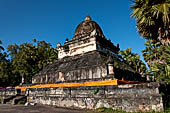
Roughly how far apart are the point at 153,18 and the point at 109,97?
5484 millimetres

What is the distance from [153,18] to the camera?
870 cm

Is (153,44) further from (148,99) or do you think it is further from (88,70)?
(148,99)

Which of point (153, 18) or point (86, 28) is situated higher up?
point (86, 28)

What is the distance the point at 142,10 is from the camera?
887cm

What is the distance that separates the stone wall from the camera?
6445 millimetres

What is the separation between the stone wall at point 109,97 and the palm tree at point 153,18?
3797mm

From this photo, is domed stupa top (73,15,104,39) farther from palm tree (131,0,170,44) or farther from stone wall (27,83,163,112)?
stone wall (27,83,163,112)

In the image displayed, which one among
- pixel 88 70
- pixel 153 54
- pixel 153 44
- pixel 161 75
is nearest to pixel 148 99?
pixel 161 75

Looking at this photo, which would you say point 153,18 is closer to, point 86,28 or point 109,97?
point 109,97

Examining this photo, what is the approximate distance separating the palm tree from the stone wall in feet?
12.5

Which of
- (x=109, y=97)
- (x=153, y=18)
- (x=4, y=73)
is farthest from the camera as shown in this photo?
(x=4, y=73)

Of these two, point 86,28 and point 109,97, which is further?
point 86,28

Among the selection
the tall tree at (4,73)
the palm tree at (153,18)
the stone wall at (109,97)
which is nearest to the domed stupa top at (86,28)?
the palm tree at (153,18)

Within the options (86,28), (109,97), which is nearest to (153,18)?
(109,97)
